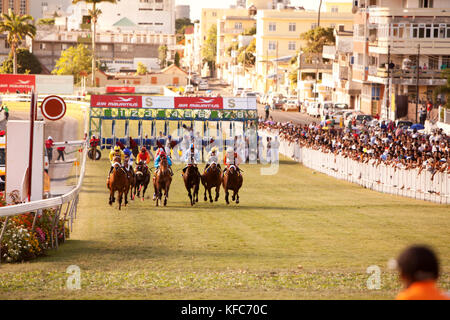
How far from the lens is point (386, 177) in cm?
3044

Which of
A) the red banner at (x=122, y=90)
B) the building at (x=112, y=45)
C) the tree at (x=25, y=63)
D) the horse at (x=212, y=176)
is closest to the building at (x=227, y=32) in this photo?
the building at (x=112, y=45)

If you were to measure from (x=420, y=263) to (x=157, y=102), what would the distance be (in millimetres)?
44755

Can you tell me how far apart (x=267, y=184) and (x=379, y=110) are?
43.1 m

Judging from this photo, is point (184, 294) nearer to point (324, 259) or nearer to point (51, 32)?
point (324, 259)

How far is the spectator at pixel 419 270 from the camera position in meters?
5.33

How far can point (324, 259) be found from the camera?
14.8m

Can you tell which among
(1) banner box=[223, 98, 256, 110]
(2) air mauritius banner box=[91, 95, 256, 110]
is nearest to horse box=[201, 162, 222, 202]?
(1) banner box=[223, 98, 256, 110]

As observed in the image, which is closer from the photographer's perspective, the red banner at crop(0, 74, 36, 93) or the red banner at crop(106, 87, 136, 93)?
the red banner at crop(0, 74, 36, 93)

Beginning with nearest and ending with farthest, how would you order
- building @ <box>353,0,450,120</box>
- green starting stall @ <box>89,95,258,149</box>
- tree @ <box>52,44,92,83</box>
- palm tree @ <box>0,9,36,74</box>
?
1. green starting stall @ <box>89,95,258,149</box>
2. building @ <box>353,0,450,120</box>
3. palm tree @ <box>0,9,36,74</box>
4. tree @ <box>52,44,92,83</box>

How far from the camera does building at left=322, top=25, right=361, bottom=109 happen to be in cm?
8294

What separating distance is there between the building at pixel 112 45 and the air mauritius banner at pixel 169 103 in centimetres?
13240

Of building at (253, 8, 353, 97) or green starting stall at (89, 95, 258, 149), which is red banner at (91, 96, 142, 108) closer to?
green starting stall at (89, 95, 258, 149)

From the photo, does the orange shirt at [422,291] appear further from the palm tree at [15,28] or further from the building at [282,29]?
the building at [282,29]

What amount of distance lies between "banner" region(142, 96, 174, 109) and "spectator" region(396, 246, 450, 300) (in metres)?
44.2
